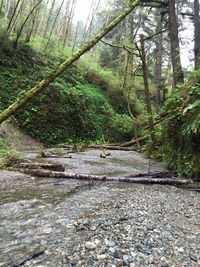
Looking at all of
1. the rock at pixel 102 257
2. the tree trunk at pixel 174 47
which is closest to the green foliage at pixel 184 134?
the tree trunk at pixel 174 47

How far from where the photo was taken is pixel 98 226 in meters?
3.25

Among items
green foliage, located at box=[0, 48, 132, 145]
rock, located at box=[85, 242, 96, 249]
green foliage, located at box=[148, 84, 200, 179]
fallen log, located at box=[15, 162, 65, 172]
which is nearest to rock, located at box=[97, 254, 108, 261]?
rock, located at box=[85, 242, 96, 249]

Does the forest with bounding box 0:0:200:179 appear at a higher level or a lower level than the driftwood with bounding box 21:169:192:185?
higher

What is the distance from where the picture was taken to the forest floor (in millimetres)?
2629

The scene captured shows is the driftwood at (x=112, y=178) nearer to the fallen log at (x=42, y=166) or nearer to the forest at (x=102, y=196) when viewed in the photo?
the forest at (x=102, y=196)

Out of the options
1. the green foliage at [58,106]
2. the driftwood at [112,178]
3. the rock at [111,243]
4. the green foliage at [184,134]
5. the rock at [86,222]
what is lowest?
the rock at [111,243]

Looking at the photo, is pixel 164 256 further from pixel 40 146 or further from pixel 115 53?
pixel 115 53

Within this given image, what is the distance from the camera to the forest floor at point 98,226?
2.63 metres

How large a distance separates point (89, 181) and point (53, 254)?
3.34 m

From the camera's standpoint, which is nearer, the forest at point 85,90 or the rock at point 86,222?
the rock at point 86,222

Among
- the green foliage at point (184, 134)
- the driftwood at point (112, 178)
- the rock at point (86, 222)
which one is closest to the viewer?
the rock at point (86, 222)

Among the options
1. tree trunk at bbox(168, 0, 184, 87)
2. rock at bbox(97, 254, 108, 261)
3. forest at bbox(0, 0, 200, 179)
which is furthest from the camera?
tree trunk at bbox(168, 0, 184, 87)

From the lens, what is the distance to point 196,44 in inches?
537

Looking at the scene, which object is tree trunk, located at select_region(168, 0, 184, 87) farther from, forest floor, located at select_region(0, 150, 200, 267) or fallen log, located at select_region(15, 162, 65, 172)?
forest floor, located at select_region(0, 150, 200, 267)
